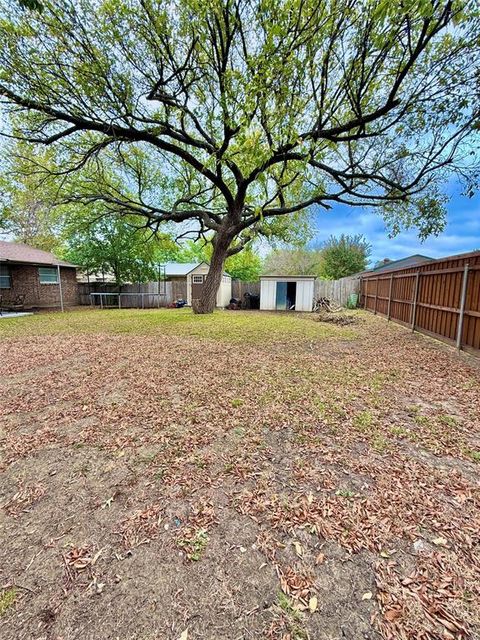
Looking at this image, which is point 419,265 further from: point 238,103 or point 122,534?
point 122,534

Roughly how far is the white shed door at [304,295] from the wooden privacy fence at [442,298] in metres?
4.79

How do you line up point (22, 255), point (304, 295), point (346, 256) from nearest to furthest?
point (22, 255) → point (304, 295) → point (346, 256)

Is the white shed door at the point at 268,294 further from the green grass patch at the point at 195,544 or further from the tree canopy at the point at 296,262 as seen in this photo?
the green grass patch at the point at 195,544

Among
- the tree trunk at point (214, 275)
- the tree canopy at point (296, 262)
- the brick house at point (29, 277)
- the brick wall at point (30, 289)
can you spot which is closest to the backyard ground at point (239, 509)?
the tree trunk at point (214, 275)

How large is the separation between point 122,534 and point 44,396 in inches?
109

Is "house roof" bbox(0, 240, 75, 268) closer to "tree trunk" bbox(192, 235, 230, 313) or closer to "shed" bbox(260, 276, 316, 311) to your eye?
"tree trunk" bbox(192, 235, 230, 313)

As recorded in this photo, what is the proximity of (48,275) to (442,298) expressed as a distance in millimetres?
18361

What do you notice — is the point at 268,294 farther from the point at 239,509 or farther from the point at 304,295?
the point at 239,509

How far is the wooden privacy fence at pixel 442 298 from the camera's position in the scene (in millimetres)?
5492

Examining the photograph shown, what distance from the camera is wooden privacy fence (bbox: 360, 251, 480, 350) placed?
18.0 ft

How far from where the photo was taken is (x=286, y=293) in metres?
16.0

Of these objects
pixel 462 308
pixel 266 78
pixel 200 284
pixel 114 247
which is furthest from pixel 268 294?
pixel 266 78

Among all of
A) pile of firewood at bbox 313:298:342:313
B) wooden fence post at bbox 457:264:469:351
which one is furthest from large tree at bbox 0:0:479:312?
pile of firewood at bbox 313:298:342:313

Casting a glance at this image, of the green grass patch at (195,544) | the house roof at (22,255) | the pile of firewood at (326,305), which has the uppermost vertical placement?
the house roof at (22,255)
